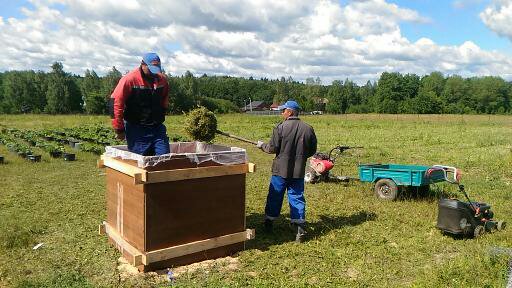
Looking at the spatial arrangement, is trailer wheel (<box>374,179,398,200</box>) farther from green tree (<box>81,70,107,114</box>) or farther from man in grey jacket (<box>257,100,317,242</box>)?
green tree (<box>81,70,107,114</box>)

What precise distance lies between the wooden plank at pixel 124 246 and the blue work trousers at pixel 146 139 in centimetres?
115

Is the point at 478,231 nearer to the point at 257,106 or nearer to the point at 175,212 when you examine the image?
the point at 175,212

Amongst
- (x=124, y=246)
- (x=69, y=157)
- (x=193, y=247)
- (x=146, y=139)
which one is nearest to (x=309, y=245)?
(x=193, y=247)

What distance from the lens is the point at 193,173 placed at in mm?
5227

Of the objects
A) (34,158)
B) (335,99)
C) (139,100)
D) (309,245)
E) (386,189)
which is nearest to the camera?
(139,100)

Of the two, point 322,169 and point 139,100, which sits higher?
point 139,100

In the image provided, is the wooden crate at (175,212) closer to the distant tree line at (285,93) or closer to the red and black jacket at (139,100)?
the red and black jacket at (139,100)

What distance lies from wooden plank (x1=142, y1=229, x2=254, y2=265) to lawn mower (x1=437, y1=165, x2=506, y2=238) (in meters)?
2.93

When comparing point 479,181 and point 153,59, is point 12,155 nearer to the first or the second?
point 153,59

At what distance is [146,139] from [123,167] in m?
0.61

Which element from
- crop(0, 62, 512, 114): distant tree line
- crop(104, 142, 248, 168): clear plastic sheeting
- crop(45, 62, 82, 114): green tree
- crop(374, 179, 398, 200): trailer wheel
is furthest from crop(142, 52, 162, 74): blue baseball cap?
crop(45, 62, 82, 114): green tree

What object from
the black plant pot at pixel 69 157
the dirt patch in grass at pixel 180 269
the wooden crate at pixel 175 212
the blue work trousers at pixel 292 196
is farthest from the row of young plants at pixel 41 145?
the dirt patch in grass at pixel 180 269

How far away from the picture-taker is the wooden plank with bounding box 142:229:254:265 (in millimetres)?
4938

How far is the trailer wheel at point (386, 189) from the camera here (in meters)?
8.67
